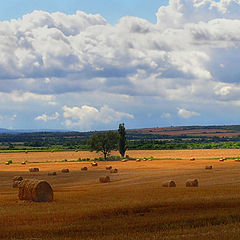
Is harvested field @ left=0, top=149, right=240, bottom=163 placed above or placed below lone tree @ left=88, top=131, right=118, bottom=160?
below

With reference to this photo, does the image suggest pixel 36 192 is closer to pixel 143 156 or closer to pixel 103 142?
pixel 103 142

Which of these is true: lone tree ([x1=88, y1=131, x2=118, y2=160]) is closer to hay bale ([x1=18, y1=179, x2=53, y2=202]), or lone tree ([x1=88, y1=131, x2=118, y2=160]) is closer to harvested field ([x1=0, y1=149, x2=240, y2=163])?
harvested field ([x1=0, y1=149, x2=240, y2=163])

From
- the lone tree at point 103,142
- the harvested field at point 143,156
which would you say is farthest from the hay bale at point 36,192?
the lone tree at point 103,142

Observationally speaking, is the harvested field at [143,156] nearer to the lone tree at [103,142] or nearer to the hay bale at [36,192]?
the lone tree at [103,142]

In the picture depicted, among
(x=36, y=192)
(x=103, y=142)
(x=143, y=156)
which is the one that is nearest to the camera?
(x=36, y=192)

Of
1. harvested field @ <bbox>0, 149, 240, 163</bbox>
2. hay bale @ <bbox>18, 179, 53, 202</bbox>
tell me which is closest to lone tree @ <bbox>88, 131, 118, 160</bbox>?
harvested field @ <bbox>0, 149, 240, 163</bbox>

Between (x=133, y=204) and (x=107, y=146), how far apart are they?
76608mm

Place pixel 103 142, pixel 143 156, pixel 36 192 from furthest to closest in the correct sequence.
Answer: pixel 143 156 → pixel 103 142 → pixel 36 192

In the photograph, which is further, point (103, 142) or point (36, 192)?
point (103, 142)

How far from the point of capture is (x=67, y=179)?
171ft

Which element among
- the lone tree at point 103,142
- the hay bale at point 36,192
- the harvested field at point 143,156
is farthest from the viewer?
the lone tree at point 103,142

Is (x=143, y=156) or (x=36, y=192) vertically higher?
(x=36, y=192)

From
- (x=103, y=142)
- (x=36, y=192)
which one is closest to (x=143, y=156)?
(x=103, y=142)

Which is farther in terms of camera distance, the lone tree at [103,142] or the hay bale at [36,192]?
the lone tree at [103,142]
